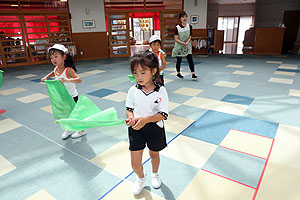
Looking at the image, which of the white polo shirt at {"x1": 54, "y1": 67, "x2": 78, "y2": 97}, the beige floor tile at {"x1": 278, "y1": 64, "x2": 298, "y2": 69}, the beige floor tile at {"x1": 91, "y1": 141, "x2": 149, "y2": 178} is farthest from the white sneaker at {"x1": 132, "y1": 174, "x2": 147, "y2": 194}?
the beige floor tile at {"x1": 278, "y1": 64, "x2": 298, "y2": 69}

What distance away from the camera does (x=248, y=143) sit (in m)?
2.47

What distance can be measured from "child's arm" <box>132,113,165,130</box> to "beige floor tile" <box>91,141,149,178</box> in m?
0.81

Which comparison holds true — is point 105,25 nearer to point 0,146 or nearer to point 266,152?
point 0,146

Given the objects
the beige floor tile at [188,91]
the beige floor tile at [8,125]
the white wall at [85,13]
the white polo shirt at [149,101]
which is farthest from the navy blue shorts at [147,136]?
the white wall at [85,13]

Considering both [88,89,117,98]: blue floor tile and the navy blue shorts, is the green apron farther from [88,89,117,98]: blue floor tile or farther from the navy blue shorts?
the navy blue shorts

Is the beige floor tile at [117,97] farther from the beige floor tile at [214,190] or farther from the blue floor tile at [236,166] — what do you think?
the beige floor tile at [214,190]

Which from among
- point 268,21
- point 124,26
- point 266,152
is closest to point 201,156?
point 266,152

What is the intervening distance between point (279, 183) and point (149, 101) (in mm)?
1380

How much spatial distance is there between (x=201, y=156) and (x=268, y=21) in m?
12.0

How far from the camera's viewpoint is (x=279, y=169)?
2033 millimetres

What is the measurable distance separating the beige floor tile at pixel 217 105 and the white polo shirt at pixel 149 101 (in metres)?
2.17

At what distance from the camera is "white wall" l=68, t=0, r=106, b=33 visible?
877 cm

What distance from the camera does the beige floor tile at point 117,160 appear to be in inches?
82.3

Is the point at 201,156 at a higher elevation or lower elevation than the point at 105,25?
lower
